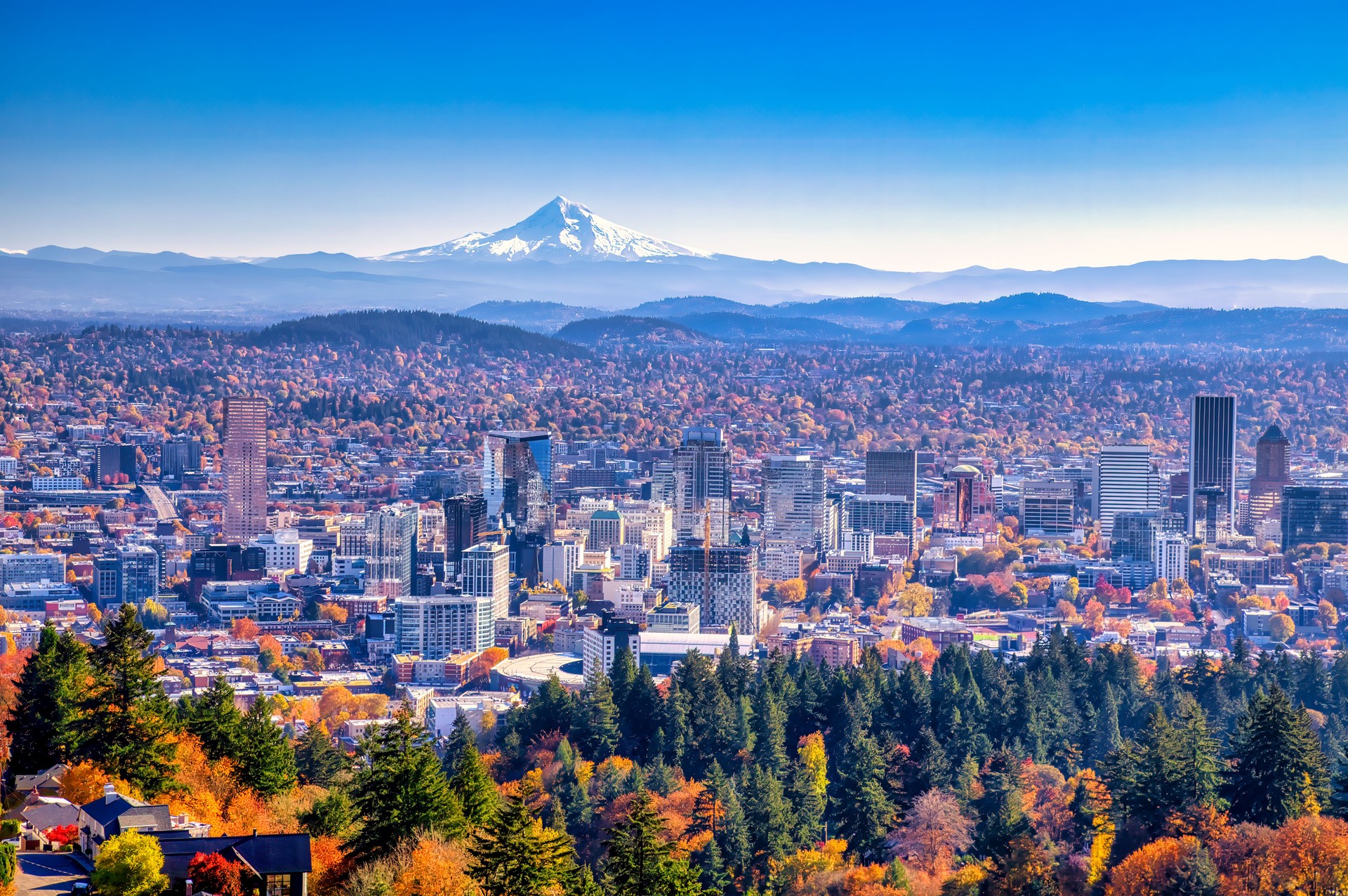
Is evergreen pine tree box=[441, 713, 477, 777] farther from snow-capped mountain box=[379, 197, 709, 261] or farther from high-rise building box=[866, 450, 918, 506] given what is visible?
snow-capped mountain box=[379, 197, 709, 261]

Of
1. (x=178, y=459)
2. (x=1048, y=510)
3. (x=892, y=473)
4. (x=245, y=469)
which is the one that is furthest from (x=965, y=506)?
(x=178, y=459)

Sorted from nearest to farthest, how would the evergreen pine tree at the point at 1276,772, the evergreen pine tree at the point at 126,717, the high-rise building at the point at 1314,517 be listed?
the evergreen pine tree at the point at 126,717, the evergreen pine tree at the point at 1276,772, the high-rise building at the point at 1314,517

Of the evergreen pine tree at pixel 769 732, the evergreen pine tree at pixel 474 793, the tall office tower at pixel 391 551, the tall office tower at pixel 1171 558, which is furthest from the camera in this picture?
the tall office tower at pixel 1171 558

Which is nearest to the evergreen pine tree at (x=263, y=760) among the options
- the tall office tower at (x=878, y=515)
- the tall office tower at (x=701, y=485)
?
the tall office tower at (x=701, y=485)

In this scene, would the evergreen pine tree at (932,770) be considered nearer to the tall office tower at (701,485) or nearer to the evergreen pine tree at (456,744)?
the evergreen pine tree at (456,744)

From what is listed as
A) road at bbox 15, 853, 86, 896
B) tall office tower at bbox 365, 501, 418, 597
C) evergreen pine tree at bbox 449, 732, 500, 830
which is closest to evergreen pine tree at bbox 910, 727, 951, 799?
evergreen pine tree at bbox 449, 732, 500, 830

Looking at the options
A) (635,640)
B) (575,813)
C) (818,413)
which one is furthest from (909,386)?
(575,813)
